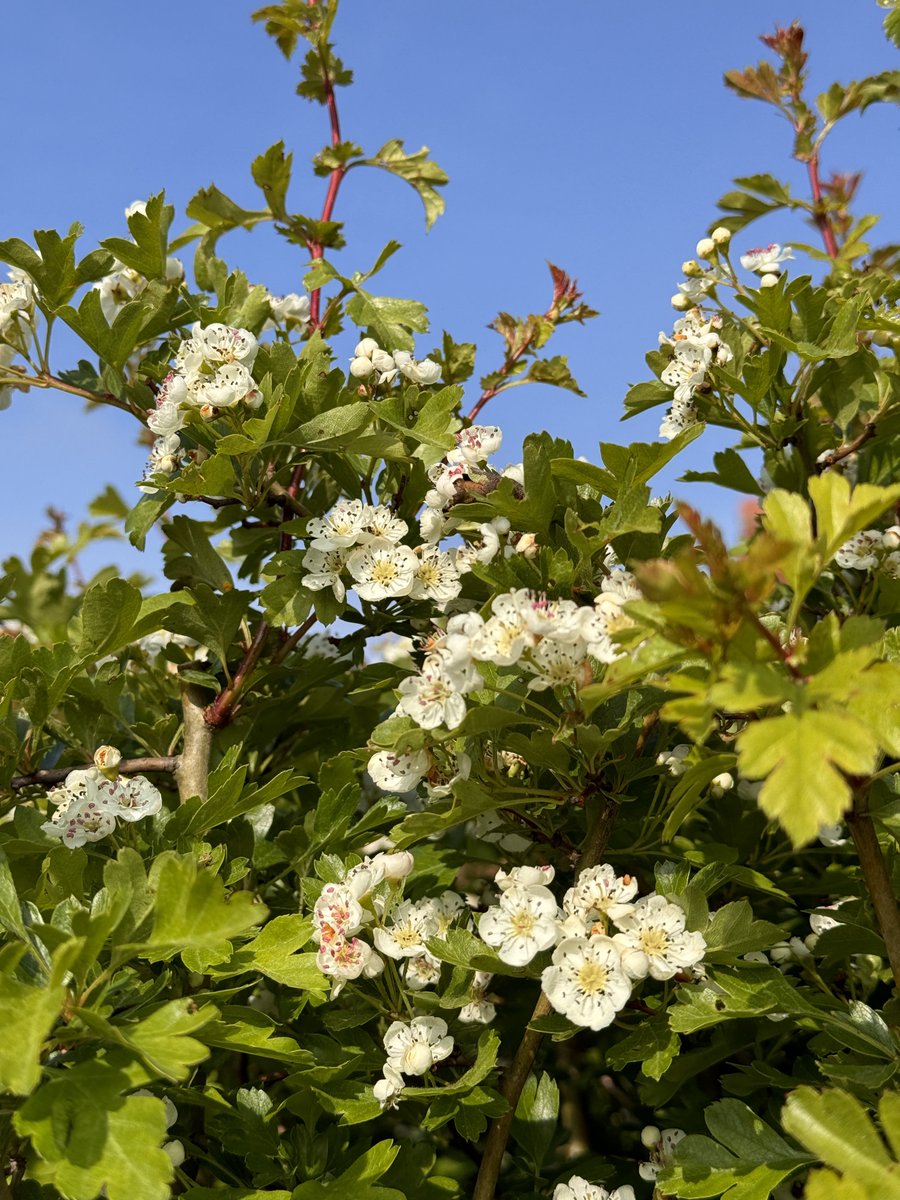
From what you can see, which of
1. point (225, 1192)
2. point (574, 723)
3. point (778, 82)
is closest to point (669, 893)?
point (574, 723)

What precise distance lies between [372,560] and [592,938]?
575mm

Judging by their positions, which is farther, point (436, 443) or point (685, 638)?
point (436, 443)

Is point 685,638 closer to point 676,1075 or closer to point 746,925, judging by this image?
point 746,925

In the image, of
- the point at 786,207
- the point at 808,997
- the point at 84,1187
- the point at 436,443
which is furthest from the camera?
the point at 786,207

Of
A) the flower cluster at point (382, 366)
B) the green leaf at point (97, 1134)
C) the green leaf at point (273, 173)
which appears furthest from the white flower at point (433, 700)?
the green leaf at point (273, 173)

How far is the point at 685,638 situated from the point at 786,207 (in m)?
1.60

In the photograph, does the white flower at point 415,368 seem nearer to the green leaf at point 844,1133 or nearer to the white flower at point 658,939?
the white flower at point 658,939

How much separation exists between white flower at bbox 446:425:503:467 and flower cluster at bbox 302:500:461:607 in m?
0.12

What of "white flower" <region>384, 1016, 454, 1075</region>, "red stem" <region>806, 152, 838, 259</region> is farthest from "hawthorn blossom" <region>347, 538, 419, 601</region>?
"red stem" <region>806, 152, 838, 259</region>

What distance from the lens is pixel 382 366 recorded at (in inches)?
64.7

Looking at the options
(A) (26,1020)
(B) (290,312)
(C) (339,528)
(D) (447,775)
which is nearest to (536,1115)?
(D) (447,775)

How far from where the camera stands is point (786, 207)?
2211 mm

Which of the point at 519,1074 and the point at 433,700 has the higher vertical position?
the point at 433,700

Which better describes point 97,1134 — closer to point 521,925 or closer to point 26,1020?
point 26,1020
